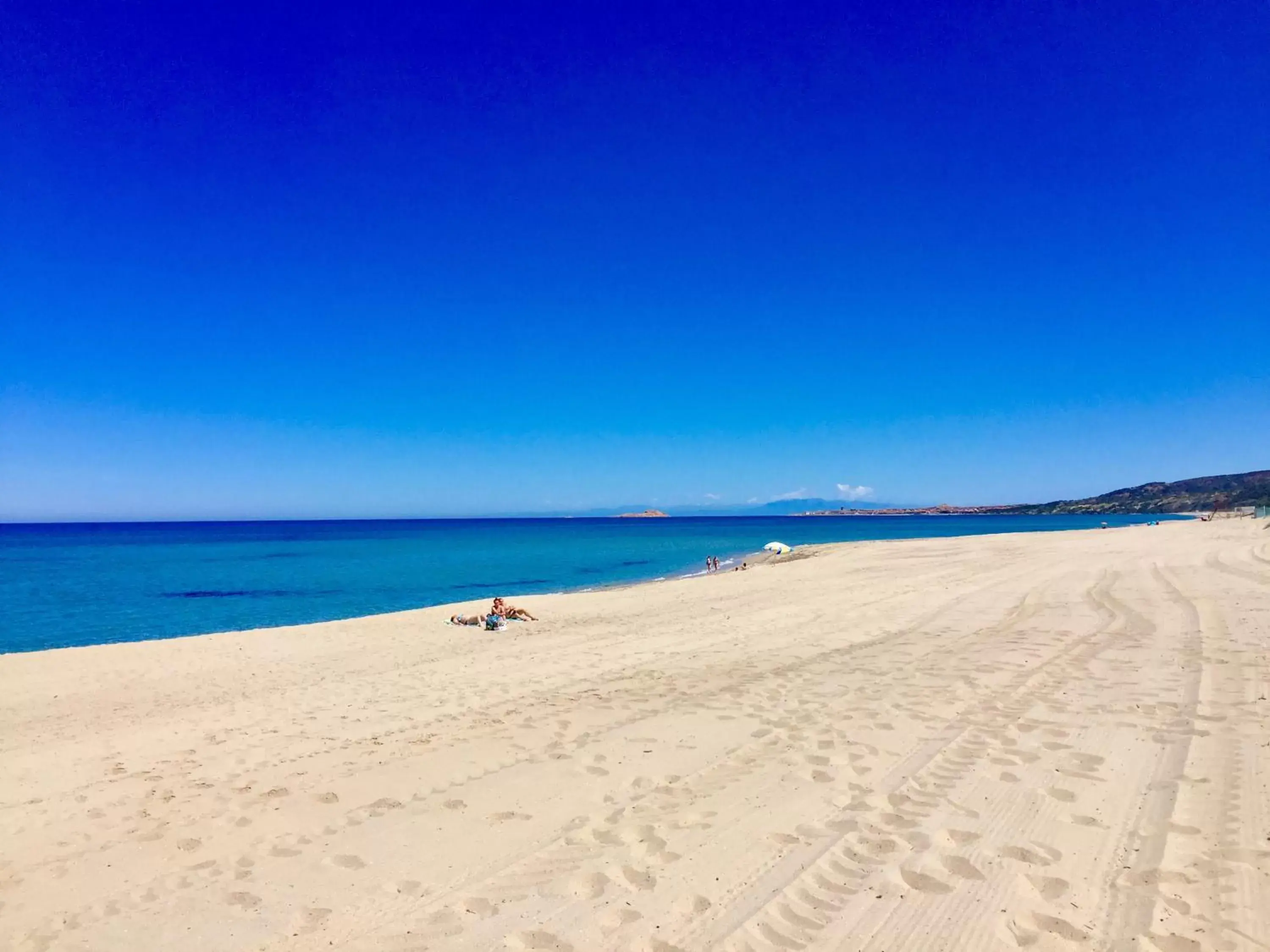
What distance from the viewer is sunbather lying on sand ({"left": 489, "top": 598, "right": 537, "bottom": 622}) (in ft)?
57.0

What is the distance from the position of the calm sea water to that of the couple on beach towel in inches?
380

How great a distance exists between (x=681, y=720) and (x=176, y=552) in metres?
71.3

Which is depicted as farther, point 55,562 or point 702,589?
point 55,562

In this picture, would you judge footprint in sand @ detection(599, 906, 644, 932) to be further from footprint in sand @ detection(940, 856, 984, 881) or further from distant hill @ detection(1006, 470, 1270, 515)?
distant hill @ detection(1006, 470, 1270, 515)

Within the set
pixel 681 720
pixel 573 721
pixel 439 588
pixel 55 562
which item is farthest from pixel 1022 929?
pixel 55 562

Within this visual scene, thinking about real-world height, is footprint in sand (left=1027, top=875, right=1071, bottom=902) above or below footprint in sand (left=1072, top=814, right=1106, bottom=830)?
below

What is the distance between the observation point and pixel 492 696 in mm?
9086

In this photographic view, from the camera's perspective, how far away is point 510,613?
17.6 m

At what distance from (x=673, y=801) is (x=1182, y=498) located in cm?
17057

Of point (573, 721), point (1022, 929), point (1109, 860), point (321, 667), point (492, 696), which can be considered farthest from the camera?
point (321, 667)

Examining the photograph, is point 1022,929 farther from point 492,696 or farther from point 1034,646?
point 1034,646

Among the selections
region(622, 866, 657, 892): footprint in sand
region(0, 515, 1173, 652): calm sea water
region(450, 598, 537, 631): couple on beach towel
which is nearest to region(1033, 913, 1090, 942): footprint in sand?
region(622, 866, 657, 892): footprint in sand

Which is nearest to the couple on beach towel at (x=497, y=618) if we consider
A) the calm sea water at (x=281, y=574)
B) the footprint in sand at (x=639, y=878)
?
the calm sea water at (x=281, y=574)

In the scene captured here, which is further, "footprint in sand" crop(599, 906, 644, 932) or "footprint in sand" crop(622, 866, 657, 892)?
"footprint in sand" crop(622, 866, 657, 892)
